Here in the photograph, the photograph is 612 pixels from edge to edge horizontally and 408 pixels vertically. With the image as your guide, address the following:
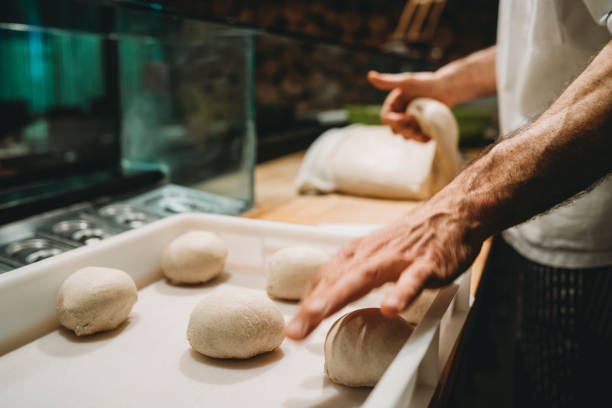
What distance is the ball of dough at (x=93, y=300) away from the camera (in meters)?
0.74

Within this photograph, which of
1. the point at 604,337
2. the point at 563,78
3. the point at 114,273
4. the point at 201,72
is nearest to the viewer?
the point at 114,273

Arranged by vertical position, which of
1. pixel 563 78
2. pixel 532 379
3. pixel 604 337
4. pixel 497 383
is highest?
pixel 563 78

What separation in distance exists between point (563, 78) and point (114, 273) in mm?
984

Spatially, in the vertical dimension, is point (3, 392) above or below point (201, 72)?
below

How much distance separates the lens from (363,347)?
64 cm

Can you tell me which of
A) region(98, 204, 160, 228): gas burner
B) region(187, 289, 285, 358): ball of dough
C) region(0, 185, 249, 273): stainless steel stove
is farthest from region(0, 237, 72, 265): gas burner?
region(187, 289, 285, 358): ball of dough

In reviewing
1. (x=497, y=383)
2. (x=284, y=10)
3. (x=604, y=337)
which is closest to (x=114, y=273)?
(x=604, y=337)

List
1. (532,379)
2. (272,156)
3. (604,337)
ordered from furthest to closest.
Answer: (272,156) < (532,379) < (604,337)

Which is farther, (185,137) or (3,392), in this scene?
(185,137)

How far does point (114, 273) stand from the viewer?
811mm

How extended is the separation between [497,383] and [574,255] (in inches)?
37.8

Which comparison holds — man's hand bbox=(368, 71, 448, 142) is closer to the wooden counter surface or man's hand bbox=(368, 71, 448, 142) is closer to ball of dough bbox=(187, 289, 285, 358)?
the wooden counter surface

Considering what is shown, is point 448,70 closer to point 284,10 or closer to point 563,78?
point 563,78

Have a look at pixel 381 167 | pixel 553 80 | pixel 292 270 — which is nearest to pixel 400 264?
pixel 292 270
